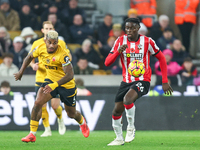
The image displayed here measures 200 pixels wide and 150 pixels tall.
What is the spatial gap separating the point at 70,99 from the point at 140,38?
1.61 meters

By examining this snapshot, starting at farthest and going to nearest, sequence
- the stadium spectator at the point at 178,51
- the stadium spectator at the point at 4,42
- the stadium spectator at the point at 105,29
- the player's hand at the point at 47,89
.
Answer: the stadium spectator at the point at 105,29
the stadium spectator at the point at 178,51
the stadium spectator at the point at 4,42
the player's hand at the point at 47,89

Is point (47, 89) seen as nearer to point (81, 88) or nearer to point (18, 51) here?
point (81, 88)

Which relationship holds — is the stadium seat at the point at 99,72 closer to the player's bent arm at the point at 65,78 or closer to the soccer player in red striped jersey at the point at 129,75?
the soccer player in red striped jersey at the point at 129,75

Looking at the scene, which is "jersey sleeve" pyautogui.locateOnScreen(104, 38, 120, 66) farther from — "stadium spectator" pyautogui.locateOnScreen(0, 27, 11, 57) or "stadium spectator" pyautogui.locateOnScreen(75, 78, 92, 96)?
"stadium spectator" pyautogui.locateOnScreen(0, 27, 11, 57)

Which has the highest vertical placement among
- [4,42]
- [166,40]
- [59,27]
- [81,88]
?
[59,27]

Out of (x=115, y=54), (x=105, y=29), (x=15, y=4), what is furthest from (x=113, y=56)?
(x=15, y=4)

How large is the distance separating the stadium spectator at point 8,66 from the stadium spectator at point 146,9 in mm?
4844

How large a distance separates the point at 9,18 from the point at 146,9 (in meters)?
4.71

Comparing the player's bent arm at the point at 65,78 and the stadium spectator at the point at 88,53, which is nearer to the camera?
the player's bent arm at the point at 65,78

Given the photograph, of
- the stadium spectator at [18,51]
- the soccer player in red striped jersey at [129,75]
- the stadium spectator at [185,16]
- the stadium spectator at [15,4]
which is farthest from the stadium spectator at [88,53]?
the soccer player in red striped jersey at [129,75]

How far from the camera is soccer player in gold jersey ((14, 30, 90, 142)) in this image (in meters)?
6.84

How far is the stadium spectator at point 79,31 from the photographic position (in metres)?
14.3

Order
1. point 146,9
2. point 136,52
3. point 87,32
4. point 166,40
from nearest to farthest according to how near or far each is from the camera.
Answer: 1. point 136,52
2. point 166,40
3. point 87,32
4. point 146,9

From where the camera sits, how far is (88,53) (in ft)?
43.4
